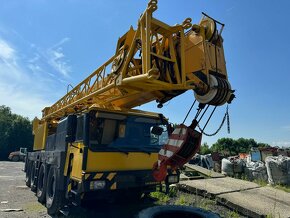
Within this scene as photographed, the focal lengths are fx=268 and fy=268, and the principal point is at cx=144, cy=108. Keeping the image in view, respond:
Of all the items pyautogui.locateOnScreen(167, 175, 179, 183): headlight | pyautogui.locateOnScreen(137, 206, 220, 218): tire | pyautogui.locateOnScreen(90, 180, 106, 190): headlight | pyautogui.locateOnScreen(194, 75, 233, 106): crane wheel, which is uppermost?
pyautogui.locateOnScreen(194, 75, 233, 106): crane wheel

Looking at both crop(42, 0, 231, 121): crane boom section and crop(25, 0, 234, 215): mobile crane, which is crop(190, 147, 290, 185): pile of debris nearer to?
crop(25, 0, 234, 215): mobile crane

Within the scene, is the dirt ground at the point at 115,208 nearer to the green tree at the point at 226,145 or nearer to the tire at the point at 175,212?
the tire at the point at 175,212

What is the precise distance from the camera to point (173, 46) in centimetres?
434

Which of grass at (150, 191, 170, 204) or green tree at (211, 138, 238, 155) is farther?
green tree at (211, 138, 238, 155)

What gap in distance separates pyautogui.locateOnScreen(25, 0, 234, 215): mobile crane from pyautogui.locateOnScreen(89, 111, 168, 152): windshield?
0.02 metres

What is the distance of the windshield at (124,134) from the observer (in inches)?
210

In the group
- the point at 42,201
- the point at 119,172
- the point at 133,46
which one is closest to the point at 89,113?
the point at 119,172

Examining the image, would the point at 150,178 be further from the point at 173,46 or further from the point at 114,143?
the point at 173,46

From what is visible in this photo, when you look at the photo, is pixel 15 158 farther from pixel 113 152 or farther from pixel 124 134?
pixel 113 152

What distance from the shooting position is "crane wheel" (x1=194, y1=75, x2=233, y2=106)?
151 inches

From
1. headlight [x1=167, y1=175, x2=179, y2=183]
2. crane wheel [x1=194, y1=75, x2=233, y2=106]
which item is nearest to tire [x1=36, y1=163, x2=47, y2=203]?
headlight [x1=167, y1=175, x2=179, y2=183]

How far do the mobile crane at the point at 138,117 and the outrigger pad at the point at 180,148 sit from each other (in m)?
0.01

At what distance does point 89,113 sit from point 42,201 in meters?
3.75

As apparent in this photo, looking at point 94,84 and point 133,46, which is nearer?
point 133,46
